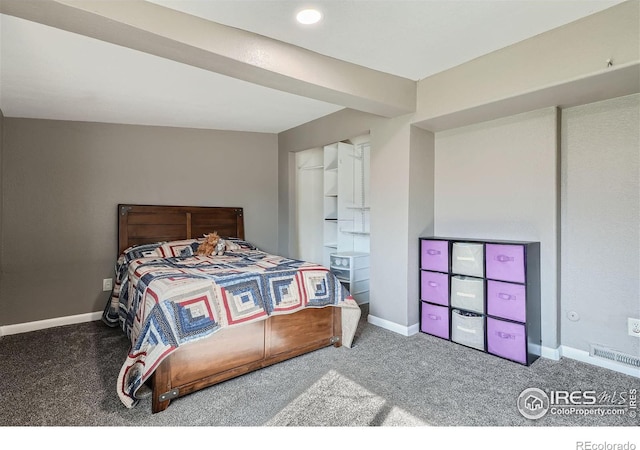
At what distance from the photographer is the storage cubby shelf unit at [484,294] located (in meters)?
2.53

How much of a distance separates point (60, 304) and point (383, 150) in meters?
3.51

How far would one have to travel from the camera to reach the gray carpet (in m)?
1.82

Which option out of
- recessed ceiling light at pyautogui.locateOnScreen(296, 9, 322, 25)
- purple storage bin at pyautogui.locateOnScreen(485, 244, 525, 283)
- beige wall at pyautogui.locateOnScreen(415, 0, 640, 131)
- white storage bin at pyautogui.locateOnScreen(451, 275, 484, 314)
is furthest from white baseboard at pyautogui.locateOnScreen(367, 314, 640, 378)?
recessed ceiling light at pyautogui.locateOnScreen(296, 9, 322, 25)

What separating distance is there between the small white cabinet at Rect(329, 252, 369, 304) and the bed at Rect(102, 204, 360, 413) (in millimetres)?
1136

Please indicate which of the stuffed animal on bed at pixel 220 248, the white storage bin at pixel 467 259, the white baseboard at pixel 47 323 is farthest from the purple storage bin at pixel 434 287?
the white baseboard at pixel 47 323

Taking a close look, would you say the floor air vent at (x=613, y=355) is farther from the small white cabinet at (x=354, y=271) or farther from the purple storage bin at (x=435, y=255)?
the small white cabinet at (x=354, y=271)

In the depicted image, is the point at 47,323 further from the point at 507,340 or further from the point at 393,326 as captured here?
the point at 507,340

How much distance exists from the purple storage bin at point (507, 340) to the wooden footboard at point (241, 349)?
1.17 m

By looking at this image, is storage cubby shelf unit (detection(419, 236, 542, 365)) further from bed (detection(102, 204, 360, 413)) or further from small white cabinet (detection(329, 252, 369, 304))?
small white cabinet (detection(329, 252, 369, 304))

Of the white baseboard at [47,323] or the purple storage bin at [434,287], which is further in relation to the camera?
the white baseboard at [47,323]

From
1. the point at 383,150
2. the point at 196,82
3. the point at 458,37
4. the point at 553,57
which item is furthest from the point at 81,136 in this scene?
the point at 553,57

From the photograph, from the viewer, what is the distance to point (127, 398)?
6.14ft
